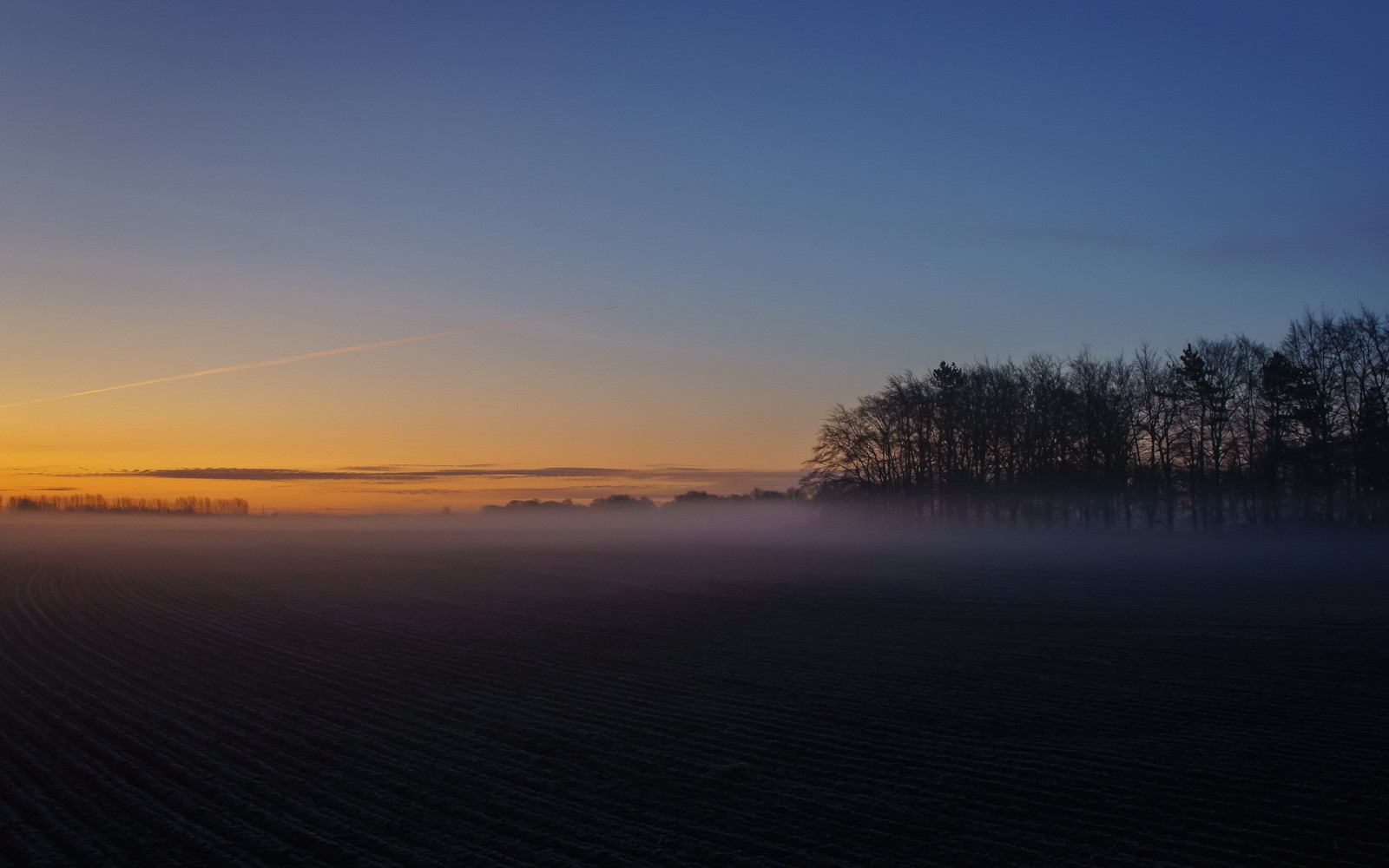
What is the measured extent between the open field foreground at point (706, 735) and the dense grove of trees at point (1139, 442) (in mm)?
31246

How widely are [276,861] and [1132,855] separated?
6.80 metres

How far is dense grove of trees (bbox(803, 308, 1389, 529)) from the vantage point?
163 ft

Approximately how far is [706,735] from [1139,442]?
57.5 metres

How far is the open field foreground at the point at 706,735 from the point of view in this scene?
7.26 metres

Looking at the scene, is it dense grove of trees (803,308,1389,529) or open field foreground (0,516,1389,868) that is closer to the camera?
open field foreground (0,516,1389,868)

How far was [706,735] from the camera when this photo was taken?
10523mm

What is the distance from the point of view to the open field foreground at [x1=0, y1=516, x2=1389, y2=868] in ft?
23.8

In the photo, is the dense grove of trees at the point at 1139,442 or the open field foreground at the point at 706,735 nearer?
the open field foreground at the point at 706,735

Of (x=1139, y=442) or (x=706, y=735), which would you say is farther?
(x=1139, y=442)

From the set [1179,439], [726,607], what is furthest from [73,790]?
[1179,439]

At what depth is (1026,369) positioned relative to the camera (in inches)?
2729

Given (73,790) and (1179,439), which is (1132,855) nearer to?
(73,790)

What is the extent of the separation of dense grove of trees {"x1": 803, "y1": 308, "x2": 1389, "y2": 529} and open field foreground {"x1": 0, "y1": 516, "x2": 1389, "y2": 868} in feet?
103

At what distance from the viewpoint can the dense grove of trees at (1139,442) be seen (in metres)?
49.8
